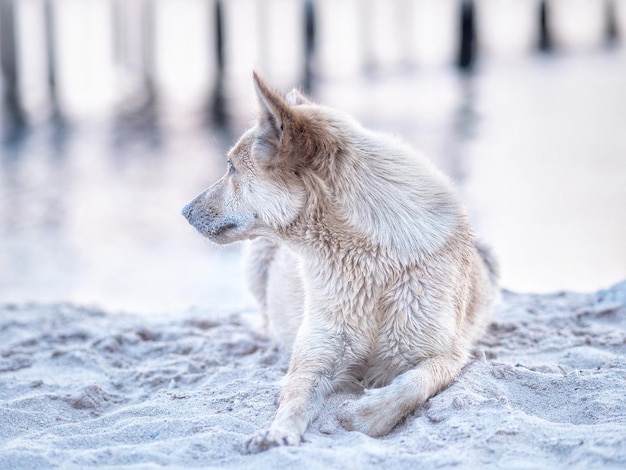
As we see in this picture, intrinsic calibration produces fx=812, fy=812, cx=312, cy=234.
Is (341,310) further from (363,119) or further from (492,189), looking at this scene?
(363,119)

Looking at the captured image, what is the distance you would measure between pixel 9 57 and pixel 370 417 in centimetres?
2365

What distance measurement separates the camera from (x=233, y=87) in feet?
87.3

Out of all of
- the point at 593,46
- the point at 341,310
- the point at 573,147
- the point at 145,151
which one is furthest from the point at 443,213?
the point at 593,46

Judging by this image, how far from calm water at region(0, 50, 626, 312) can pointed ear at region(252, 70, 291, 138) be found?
36cm

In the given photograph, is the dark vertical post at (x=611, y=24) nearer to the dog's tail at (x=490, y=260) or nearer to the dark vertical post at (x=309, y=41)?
the dark vertical post at (x=309, y=41)

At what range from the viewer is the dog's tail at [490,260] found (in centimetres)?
546

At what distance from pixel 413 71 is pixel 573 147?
39.9 ft

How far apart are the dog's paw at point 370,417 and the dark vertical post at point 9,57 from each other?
21.9 meters

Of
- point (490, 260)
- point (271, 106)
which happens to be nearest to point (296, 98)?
point (271, 106)

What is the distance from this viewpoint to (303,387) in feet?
12.6

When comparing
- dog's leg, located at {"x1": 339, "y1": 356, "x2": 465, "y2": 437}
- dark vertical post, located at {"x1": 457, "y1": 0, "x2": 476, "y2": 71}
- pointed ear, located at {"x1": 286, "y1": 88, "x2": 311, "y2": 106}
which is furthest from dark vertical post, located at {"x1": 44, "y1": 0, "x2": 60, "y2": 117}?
dog's leg, located at {"x1": 339, "y1": 356, "x2": 465, "y2": 437}

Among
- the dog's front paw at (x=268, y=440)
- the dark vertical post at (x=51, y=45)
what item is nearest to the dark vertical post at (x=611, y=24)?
the dark vertical post at (x=51, y=45)

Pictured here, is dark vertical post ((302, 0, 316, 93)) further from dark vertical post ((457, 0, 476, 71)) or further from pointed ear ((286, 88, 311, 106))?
pointed ear ((286, 88, 311, 106))

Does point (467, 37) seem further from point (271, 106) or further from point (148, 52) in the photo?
point (271, 106)
